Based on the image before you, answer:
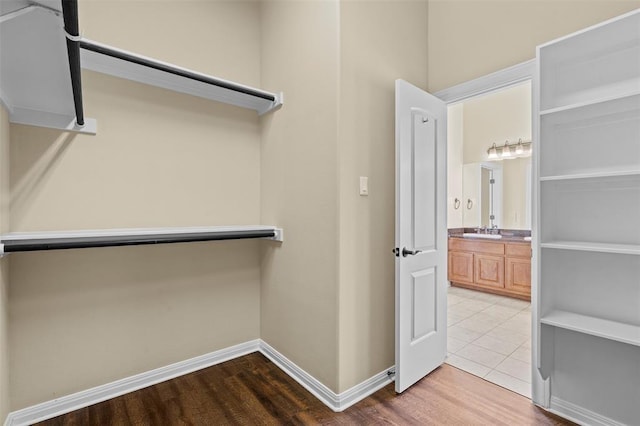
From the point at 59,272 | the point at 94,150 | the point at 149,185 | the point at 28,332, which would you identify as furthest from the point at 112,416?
the point at 94,150

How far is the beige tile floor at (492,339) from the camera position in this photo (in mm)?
2299

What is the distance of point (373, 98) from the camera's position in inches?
81.5

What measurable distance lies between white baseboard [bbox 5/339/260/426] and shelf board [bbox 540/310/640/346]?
2.20m

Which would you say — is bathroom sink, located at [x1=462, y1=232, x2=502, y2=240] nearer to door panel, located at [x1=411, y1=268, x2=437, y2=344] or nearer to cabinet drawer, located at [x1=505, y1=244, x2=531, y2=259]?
cabinet drawer, located at [x1=505, y1=244, x2=531, y2=259]

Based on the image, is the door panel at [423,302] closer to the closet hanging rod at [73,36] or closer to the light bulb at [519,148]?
the closet hanging rod at [73,36]

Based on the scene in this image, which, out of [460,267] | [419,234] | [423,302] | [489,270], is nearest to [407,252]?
[419,234]

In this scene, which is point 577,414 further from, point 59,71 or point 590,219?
point 59,71

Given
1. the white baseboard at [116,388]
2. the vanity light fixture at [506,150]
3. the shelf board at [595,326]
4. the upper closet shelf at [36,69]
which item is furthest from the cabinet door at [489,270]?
the upper closet shelf at [36,69]

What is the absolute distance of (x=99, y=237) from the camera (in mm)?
1651

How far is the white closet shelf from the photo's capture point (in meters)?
1.47

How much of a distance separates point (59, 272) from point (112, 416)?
3.01 ft

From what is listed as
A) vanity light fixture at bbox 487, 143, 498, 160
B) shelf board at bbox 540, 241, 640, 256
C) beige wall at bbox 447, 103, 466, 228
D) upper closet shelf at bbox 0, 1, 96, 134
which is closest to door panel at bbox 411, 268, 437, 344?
shelf board at bbox 540, 241, 640, 256

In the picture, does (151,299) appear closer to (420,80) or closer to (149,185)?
(149,185)

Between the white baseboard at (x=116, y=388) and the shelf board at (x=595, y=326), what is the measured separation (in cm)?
220
